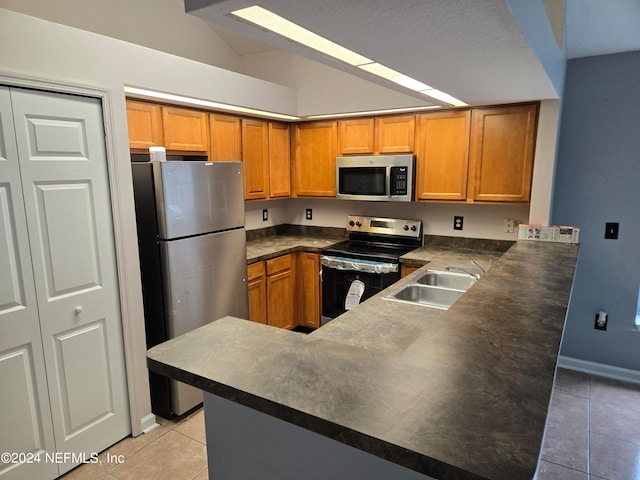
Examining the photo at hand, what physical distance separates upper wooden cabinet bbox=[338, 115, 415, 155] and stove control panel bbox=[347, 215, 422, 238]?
68 centimetres

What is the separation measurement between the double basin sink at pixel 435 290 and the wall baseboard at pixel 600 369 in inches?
47.8

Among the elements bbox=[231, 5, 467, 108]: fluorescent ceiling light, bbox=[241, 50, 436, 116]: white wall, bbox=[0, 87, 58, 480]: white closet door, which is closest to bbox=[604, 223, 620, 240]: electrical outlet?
bbox=[241, 50, 436, 116]: white wall

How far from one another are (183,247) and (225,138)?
116 centimetres

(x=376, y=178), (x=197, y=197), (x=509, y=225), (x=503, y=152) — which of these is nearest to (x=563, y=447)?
(x=509, y=225)

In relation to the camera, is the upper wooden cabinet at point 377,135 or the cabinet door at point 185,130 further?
the upper wooden cabinet at point 377,135

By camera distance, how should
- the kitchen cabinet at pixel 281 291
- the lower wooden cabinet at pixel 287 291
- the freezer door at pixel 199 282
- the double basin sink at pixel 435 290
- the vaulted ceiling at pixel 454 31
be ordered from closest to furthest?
the vaulted ceiling at pixel 454 31
the double basin sink at pixel 435 290
the freezer door at pixel 199 282
the lower wooden cabinet at pixel 287 291
the kitchen cabinet at pixel 281 291

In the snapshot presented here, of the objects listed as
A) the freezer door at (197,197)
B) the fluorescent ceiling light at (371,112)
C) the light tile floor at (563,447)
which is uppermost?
the fluorescent ceiling light at (371,112)

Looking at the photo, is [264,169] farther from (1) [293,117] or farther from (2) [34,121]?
(2) [34,121]

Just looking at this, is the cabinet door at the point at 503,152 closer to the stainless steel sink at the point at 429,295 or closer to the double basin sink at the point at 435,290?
the double basin sink at the point at 435,290

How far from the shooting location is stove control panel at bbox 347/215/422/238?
3.74 metres

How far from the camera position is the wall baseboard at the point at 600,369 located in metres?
3.17

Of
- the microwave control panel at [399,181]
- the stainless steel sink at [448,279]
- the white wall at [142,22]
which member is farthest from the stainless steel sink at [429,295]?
the white wall at [142,22]

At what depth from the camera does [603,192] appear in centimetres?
312

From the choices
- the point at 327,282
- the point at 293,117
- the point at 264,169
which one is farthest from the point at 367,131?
the point at 327,282
